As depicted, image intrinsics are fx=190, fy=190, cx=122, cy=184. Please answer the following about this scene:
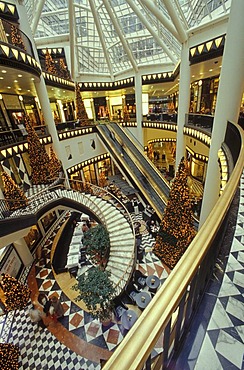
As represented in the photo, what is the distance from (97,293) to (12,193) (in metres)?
5.57

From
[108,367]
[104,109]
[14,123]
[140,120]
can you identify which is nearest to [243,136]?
[108,367]

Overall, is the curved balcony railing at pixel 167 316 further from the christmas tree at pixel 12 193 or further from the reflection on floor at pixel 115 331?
the christmas tree at pixel 12 193

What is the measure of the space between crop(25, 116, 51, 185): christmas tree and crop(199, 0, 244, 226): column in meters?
8.61

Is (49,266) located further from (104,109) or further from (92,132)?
(104,109)

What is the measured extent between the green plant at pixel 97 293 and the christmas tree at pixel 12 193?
4.46 meters

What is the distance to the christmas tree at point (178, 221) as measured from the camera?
25.5ft

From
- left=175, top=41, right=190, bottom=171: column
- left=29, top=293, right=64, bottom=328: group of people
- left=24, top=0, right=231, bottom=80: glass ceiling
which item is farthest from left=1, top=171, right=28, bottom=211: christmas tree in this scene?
left=24, top=0, right=231, bottom=80: glass ceiling

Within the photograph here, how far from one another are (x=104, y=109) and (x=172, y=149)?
396 inches

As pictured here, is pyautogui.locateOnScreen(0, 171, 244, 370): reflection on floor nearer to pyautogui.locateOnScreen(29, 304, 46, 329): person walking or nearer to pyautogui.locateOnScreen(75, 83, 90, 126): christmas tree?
pyautogui.locateOnScreen(29, 304, 46, 329): person walking

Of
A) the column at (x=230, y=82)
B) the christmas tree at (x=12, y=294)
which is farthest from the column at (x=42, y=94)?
the column at (x=230, y=82)

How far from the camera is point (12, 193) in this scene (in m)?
8.31

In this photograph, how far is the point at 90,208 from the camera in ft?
33.3

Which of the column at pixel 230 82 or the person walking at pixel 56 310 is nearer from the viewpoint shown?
the column at pixel 230 82

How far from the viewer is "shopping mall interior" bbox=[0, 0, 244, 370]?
1.39 meters
